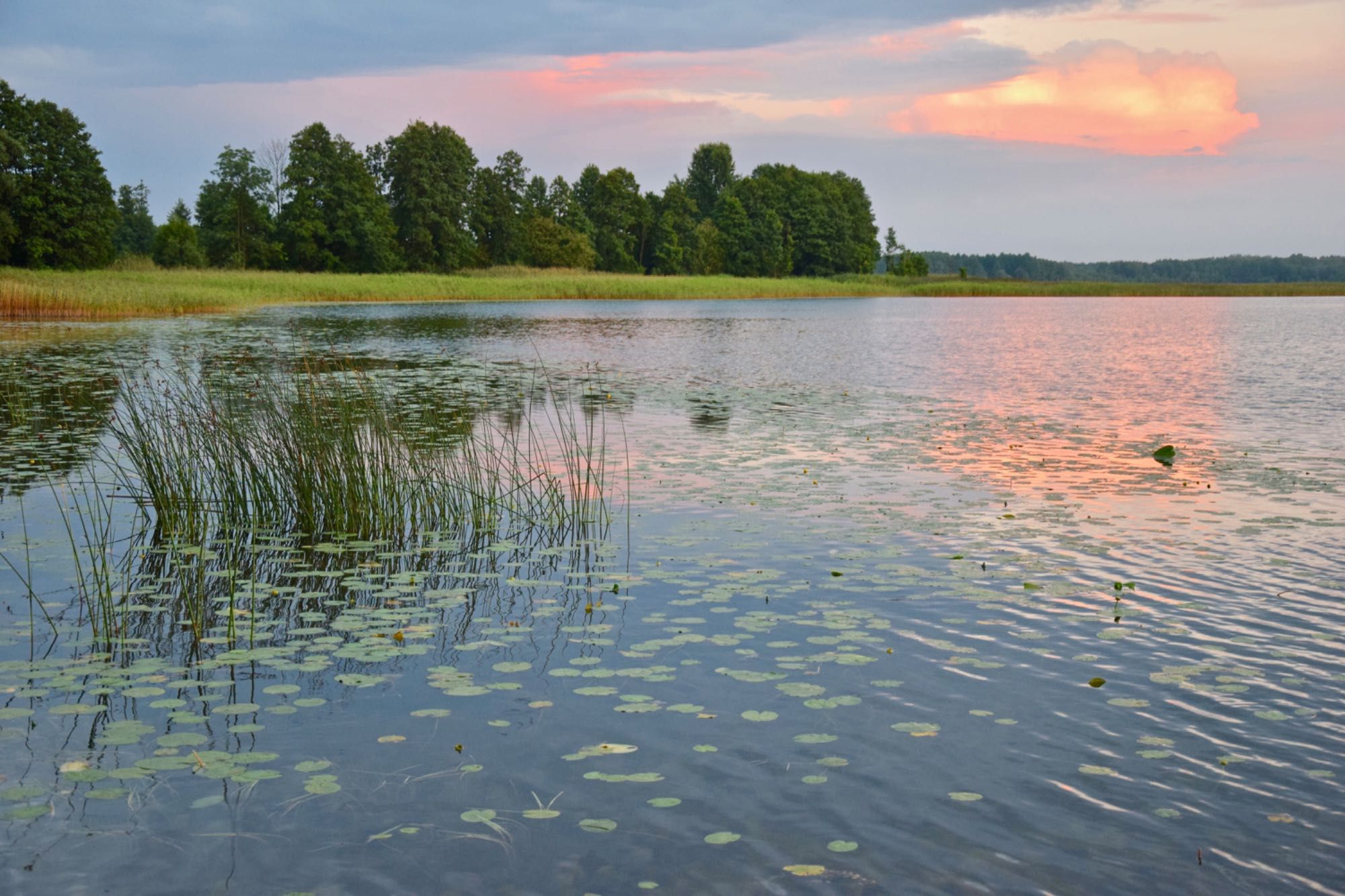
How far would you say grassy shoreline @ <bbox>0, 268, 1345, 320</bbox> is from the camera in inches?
1544

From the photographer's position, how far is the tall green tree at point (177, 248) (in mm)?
79750

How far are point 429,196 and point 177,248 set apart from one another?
63.5 feet

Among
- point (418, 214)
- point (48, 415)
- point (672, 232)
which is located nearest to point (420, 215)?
point (418, 214)

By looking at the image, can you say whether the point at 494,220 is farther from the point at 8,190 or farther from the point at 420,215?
the point at 8,190

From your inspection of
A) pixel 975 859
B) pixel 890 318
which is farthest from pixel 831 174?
pixel 975 859

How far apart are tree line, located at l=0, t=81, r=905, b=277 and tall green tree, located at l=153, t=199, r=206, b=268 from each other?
0.55ft

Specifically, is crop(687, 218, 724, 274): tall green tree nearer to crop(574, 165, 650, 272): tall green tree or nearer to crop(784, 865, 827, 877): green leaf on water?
crop(574, 165, 650, 272): tall green tree

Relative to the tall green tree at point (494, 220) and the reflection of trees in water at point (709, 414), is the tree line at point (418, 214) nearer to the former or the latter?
the tall green tree at point (494, 220)

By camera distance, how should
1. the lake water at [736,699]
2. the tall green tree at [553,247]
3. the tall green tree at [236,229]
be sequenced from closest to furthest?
the lake water at [736,699] → the tall green tree at [236,229] → the tall green tree at [553,247]

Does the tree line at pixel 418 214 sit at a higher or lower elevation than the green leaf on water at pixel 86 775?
higher

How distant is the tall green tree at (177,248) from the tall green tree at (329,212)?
628 centimetres

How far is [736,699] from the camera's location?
5.32 m

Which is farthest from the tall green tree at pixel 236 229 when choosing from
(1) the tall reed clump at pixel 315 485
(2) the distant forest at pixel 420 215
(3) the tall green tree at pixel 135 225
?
(1) the tall reed clump at pixel 315 485

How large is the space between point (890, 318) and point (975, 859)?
5275cm
